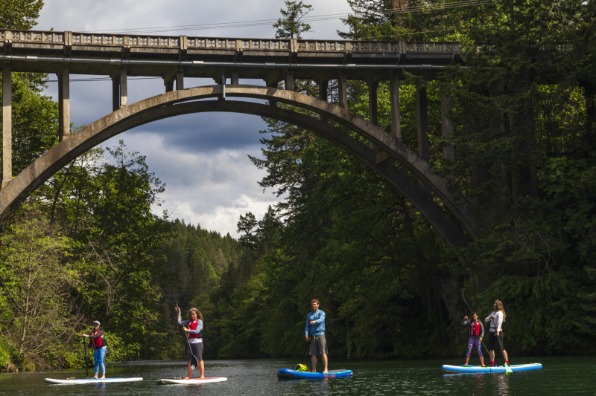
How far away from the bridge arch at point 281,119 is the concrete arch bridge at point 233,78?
37mm

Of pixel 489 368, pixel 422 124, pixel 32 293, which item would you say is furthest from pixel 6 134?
pixel 489 368

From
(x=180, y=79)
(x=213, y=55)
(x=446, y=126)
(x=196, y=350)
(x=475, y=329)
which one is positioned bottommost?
(x=196, y=350)

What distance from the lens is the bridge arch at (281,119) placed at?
32500mm

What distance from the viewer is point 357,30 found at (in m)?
57.7

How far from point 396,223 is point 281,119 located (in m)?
9.97

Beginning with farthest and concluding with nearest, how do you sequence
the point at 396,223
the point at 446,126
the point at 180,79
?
the point at 396,223
the point at 446,126
the point at 180,79

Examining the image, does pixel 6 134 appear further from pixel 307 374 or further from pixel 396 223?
pixel 396 223

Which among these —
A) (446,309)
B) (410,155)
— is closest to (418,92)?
(410,155)

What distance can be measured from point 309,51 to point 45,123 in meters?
15.7

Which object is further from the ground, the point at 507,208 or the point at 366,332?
the point at 507,208

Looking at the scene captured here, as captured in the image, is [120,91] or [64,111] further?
[120,91]

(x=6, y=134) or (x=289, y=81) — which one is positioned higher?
(x=289, y=81)

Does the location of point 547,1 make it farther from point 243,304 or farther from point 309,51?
point 243,304

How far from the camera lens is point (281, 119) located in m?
36.7
